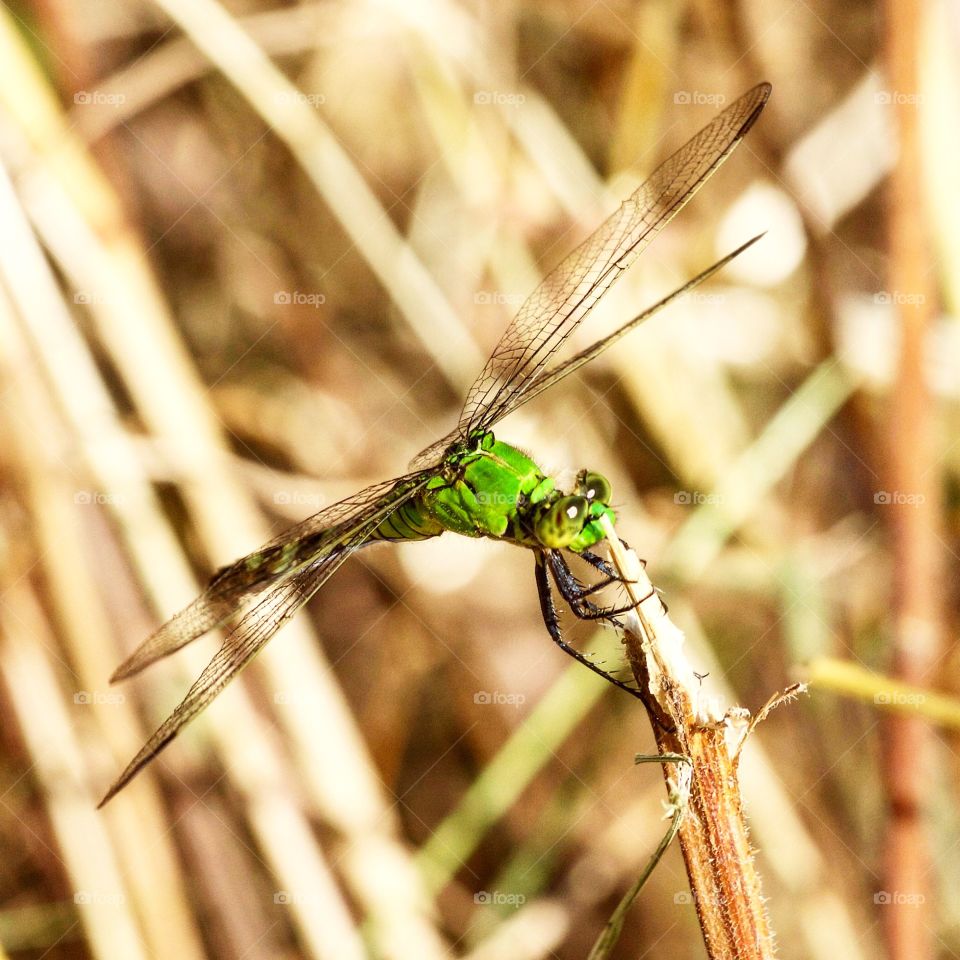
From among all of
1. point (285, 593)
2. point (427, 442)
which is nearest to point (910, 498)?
point (285, 593)

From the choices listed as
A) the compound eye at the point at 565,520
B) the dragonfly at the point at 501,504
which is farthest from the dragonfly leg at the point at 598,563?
the compound eye at the point at 565,520

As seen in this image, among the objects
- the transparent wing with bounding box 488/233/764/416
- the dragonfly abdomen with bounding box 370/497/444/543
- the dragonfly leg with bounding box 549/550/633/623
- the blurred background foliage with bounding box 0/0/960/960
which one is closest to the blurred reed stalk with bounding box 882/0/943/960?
the blurred background foliage with bounding box 0/0/960/960

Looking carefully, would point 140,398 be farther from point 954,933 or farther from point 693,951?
point 954,933

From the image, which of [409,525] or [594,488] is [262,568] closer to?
[409,525]

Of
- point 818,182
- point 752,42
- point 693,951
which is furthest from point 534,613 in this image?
point 752,42

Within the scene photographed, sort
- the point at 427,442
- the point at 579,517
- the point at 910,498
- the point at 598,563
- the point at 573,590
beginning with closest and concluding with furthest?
the point at 579,517
the point at 598,563
the point at 573,590
the point at 910,498
the point at 427,442

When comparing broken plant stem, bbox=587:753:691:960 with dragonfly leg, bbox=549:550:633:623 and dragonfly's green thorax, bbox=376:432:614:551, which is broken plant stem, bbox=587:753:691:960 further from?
dragonfly leg, bbox=549:550:633:623

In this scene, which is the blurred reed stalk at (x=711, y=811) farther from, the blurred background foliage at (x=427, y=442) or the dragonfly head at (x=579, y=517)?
the blurred background foliage at (x=427, y=442)
